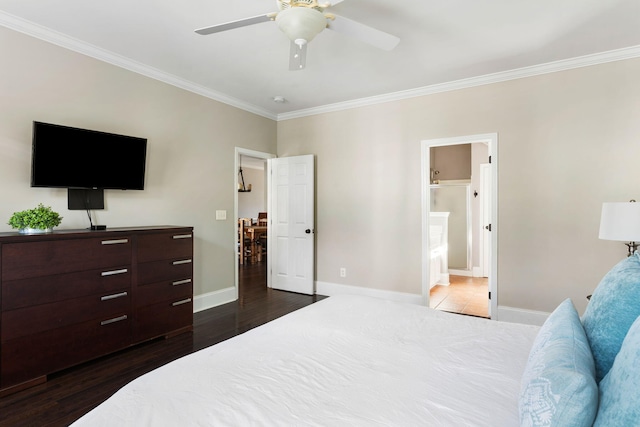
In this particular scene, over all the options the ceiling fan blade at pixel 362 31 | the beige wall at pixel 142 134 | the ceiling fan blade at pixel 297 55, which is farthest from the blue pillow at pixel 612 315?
the beige wall at pixel 142 134

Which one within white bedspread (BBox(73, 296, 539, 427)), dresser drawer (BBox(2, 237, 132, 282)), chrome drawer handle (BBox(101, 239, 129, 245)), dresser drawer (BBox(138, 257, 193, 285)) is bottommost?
white bedspread (BBox(73, 296, 539, 427))

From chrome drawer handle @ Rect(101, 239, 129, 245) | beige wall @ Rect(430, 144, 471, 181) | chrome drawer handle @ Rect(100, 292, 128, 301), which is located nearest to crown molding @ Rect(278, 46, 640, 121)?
beige wall @ Rect(430, 144, 471, 181)

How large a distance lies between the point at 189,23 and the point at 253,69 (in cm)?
95

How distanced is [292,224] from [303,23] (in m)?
3.44

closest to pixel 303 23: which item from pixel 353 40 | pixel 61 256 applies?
pixel 353 40

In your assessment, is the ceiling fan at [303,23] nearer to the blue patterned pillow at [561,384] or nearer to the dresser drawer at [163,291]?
the blue patterned pillow at [561,384]

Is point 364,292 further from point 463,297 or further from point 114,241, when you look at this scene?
point 114,241

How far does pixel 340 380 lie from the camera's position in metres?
1.29

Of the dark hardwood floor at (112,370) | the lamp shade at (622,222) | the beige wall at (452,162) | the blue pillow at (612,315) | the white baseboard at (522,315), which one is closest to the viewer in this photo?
the blue pillow at (612,315)

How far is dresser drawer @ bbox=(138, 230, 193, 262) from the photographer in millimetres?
3064

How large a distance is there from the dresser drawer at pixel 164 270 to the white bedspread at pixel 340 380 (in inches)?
71.5

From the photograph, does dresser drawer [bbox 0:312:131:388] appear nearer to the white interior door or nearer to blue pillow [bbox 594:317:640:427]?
the white interior door

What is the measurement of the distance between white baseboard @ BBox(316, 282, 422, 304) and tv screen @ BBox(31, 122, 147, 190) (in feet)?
9.24

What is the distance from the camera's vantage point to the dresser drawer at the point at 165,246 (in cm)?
306
